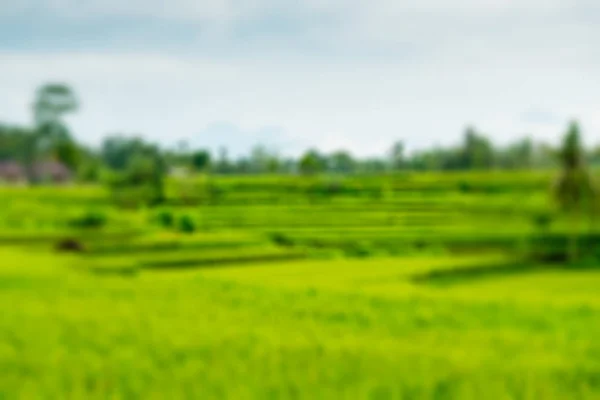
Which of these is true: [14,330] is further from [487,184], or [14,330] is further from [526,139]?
[526,139]

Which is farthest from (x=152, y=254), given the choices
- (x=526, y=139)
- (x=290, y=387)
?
(x=526, y=139)

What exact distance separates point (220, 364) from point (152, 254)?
18.5 meters

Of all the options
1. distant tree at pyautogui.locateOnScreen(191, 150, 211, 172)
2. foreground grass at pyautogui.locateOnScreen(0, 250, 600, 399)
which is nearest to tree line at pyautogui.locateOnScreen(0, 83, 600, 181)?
distant tree at pyautogui.locateOnScreen(191, 150, 211, 172)

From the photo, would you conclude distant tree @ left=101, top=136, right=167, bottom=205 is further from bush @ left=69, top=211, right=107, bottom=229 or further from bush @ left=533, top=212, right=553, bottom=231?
bush @ left=533, top=212, right=553, bottom=231

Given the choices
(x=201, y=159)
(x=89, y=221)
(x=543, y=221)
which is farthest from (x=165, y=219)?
(x=543, y=221)

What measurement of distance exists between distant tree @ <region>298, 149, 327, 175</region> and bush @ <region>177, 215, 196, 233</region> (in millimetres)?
4116

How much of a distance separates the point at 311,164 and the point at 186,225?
5137mm

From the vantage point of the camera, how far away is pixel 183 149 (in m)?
36.2

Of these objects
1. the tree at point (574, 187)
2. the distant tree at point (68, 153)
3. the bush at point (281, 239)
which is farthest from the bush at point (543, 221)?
the distant tree at point (68, 153)

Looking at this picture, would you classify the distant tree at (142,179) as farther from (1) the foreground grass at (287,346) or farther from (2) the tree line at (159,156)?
(1) the foreground grass at (287,346)

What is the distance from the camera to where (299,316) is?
812 centimetres

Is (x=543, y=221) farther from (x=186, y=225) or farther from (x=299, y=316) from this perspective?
(x=299, y=316)

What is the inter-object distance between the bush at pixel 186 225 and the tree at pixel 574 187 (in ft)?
38.7

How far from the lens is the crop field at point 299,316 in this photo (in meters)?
4.36
